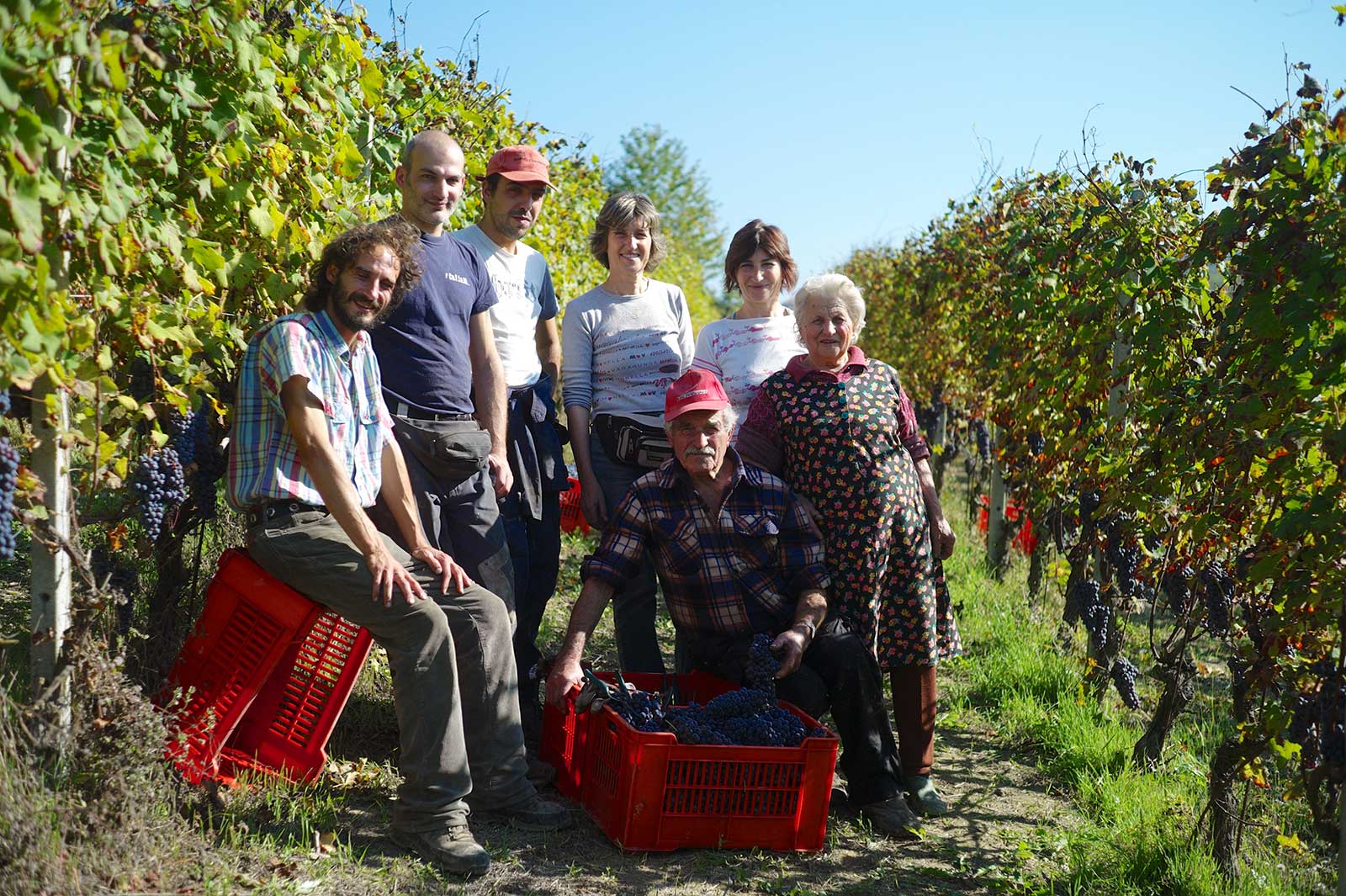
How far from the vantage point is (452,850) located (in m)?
3.08

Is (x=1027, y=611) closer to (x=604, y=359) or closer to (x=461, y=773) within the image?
(x=604, y=359)

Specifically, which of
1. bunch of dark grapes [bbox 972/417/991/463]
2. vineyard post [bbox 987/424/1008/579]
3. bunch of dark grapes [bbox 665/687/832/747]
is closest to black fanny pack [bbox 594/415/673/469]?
bunch of dark grapes [bbox 665/687/832/747]

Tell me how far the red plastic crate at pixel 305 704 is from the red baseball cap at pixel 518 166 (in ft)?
5.32

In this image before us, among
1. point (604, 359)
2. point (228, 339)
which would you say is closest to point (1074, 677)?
point (604, 359)

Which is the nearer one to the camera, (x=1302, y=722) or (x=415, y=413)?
(x=1302, y=722)

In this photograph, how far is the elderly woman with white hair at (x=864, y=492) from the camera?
12.4ft

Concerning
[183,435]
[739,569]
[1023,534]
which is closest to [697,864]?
[739,569]

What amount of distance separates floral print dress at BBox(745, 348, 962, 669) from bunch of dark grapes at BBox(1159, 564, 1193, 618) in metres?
0.89

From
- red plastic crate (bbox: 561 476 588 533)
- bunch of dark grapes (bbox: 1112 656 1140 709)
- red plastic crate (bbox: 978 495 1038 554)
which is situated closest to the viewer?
bunch of dark grapes (bbox: 1112 656 1140 709)

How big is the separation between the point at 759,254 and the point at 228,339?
194 cm

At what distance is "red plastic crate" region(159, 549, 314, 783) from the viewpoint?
3.06 meters

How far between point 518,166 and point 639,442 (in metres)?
1.05

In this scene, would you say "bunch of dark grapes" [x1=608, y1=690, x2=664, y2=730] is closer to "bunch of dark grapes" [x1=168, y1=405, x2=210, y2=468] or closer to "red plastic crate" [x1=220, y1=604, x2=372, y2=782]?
"red plastic crate" [x1=220, y1=604, x2=372, y2=782]

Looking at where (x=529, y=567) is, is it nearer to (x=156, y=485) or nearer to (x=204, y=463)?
(x=204, y=463)
